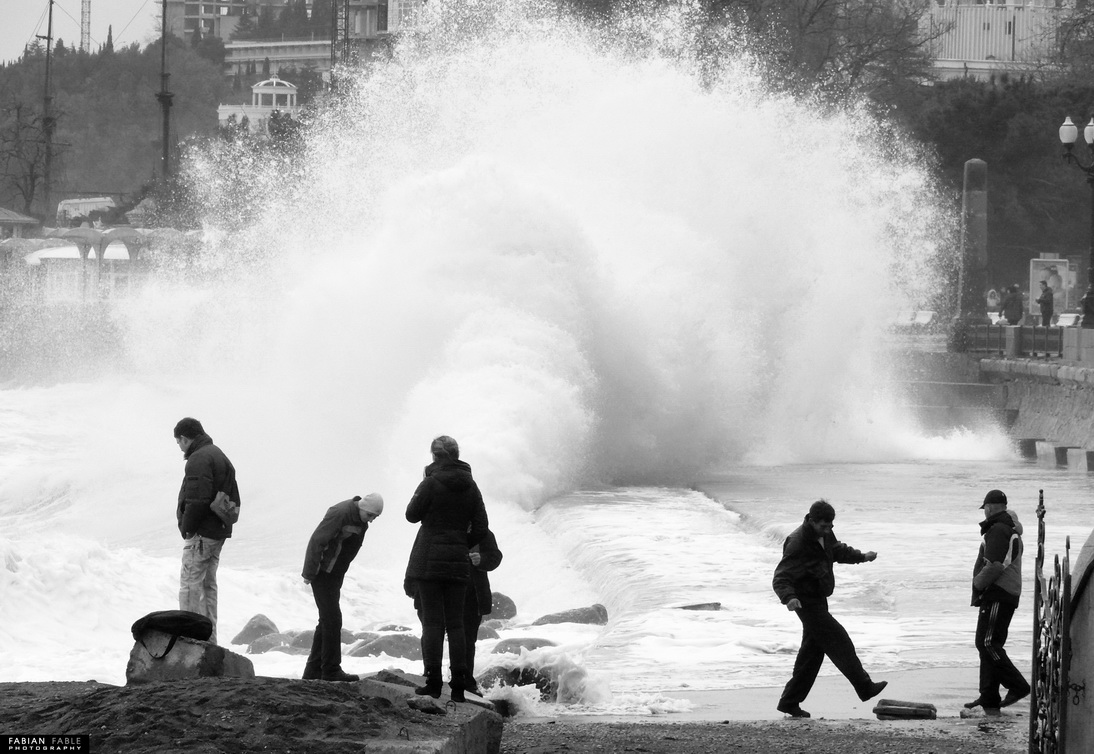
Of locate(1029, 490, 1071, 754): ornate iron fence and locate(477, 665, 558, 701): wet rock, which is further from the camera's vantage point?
locate(477, 665, 558, 701): wet rock

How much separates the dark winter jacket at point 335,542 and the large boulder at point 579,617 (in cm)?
394

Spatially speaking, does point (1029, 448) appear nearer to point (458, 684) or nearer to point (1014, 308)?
point (1014, 308)

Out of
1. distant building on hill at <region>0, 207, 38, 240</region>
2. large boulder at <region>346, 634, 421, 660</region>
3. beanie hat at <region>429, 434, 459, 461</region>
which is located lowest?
large boulder at <region>346, 634, 421, 660</region>

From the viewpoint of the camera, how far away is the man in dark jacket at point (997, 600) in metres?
8.15

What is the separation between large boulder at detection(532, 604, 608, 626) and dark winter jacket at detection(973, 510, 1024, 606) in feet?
14.2

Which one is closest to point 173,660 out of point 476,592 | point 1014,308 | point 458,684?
point 458,684

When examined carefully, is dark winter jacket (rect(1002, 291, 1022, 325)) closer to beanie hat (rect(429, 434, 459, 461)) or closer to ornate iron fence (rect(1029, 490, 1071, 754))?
beanie hat (rect(429, 434, 459, 461))

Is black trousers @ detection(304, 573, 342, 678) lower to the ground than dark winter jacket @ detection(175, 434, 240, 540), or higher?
lower

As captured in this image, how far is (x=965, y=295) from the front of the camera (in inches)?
1497

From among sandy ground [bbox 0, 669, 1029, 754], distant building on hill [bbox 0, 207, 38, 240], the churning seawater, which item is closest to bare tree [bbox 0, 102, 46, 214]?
distant building on hill [bbox 0, 207, 38, 240]

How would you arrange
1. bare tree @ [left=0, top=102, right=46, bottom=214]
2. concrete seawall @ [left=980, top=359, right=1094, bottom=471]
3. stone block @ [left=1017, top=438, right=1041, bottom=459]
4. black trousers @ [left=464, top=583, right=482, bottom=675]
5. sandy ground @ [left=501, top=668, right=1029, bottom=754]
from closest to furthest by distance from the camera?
sandy ground @ [left=501, top=668, right=1029, bottom=754] → black trousers @ [left=464, top=583, right=482, bottom=675] → stone block @ [left=1017, top=438, right=1041, bottom=459] → concrete seawall @ [left=980, top=359, right=1094, bottom=471] → bare tree @ [left=0, top=102, right=46, bottom=214]

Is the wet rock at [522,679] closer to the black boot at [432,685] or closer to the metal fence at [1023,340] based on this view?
the black boot at [432,685]

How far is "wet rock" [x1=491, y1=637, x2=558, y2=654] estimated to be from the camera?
34.8ft

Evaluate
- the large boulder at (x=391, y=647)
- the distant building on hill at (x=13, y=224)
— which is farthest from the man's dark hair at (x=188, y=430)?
the distant building on hill at (x=13, y=224)
